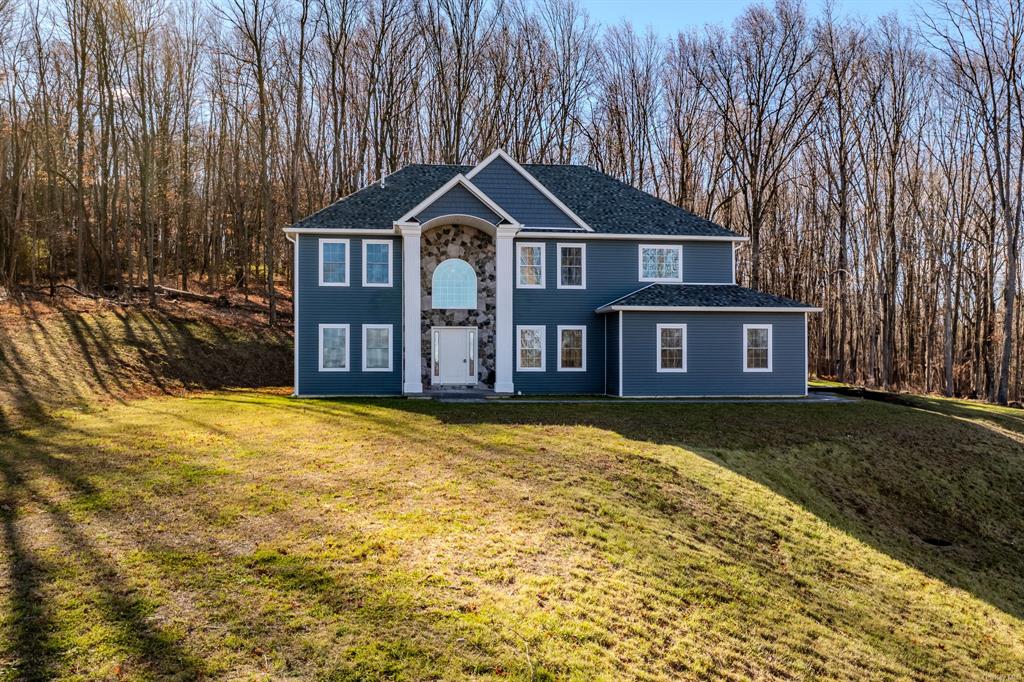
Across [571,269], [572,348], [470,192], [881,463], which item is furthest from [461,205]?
[881,463]

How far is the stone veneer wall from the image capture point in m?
21.1

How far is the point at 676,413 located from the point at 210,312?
21.6m

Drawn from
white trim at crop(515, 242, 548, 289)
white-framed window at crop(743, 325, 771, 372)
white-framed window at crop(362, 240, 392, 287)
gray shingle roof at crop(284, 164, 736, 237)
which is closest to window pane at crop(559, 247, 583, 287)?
white trim at crop(515, 242, 548, 289)

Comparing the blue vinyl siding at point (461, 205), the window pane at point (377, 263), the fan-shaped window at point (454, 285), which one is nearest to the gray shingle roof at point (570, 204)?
the window pane at point (377, 263)

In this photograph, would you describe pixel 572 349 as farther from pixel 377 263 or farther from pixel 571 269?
pixel 377 263

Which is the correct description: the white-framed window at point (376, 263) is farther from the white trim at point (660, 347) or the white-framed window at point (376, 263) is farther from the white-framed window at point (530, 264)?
the white trim at point (660, 347)

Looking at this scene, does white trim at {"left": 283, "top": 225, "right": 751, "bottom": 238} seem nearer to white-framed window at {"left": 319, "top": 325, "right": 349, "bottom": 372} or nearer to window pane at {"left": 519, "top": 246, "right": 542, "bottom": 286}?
window pane at {"left": 519, "top": 246, "right": 542, "bottom": 286}

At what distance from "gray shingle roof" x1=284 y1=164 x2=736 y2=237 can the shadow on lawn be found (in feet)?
23.0

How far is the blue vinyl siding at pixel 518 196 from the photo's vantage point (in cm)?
2148

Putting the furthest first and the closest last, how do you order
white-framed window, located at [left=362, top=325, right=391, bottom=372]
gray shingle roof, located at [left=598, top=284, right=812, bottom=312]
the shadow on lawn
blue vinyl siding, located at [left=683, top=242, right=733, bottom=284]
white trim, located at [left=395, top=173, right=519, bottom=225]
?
blue vinyl siding, located at [left=683, top=242, right=733, bottom=284] → white-framed window, located at [left=362, top=325, right=391, bottom=372] → gray shingle roof, located at [left=598, top=284, right=812, bottom=312] → white trim, located at [left=395, top=173, right=519, bottom=225] → the shadow on lawn

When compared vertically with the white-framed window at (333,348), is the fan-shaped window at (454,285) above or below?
above

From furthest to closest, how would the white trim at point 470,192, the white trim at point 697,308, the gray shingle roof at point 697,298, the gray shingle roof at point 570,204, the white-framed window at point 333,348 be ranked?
the gray shingle roof at point 570,204 → the white-framed window at point 333,348 → the gray shingle roof at point 697,298 → the white trim at point 470,192 → the white trim at point 697,308

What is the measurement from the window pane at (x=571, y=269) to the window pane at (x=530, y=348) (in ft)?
7.16

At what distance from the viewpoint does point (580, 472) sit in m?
10.8
